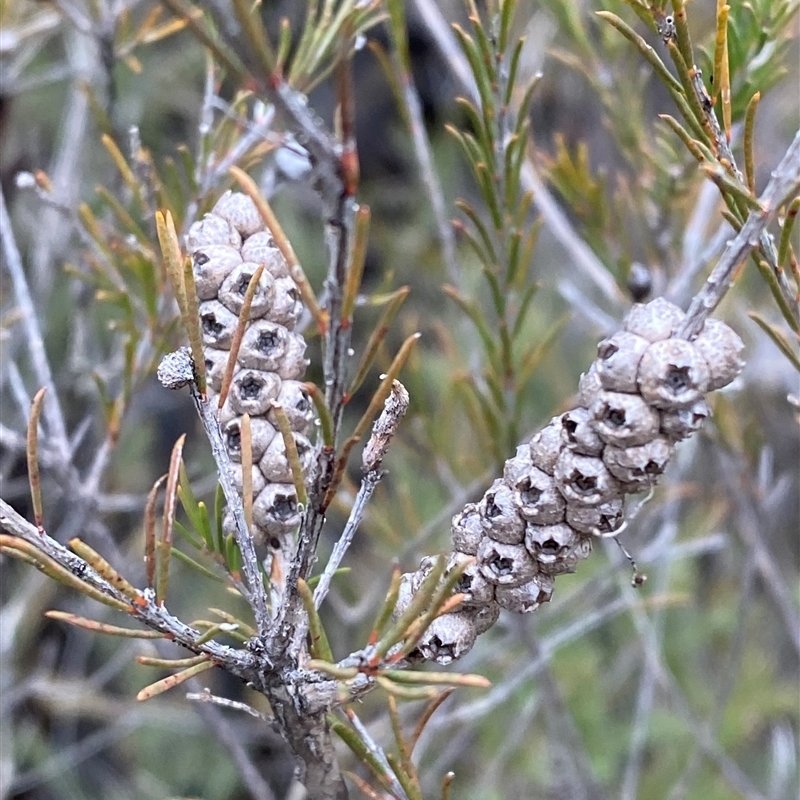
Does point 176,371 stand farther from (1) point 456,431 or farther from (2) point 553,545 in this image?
(1) point 456,431

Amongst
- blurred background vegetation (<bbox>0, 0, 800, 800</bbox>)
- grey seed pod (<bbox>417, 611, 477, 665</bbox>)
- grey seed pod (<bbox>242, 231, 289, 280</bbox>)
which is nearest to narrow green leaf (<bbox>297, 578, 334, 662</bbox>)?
grey seed pod (<bbox>417, 611, 477, 665</bbox>)

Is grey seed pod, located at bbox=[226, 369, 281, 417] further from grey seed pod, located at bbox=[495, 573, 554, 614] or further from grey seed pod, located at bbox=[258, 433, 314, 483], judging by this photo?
grey seed pod, located at bbox=[495, 573, 554, 614]

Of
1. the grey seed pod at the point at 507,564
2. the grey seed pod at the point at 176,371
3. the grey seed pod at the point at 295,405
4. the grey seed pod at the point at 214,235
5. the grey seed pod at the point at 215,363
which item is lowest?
the grey seed pod at the point at 507,564

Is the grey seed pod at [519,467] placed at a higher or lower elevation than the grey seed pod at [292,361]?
lower

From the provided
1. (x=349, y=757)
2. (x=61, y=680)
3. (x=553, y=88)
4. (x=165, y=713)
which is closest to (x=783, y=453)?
(x=553, y=88)

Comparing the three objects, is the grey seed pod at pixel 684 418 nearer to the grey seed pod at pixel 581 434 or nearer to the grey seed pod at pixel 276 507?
the grey seed pod at pixel 581 434

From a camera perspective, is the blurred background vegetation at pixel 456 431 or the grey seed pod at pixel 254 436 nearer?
the grey seed pod at pixel 254 436

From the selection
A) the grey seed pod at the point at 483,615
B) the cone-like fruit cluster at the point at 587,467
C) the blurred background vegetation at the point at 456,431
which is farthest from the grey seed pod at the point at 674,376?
the blurred background vegetation at the point at 456,431
